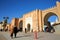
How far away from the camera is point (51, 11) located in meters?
29.6

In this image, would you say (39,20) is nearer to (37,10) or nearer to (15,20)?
(37,10)

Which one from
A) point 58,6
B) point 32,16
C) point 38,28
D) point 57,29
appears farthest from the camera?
point 32,16

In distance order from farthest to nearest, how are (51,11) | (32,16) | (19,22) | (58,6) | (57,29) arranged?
1. (19,22)
2. (32,16)
3. (51,11)
4. (58,6)
5. (57,29)

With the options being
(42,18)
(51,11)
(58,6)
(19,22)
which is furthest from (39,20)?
(19,22)

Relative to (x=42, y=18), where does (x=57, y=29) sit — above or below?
below

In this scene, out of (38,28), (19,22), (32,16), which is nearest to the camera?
(38,28)

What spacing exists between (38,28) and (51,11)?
577cm

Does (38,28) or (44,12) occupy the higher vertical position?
(44,12)

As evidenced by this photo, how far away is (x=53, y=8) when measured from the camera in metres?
29.2

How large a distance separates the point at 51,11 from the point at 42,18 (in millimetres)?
3580

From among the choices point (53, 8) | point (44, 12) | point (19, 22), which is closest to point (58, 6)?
point (53, 8)

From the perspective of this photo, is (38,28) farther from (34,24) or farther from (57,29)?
(57,29)

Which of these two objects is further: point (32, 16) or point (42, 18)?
point (32, 16)

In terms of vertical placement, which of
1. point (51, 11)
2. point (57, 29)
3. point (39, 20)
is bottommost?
point (57, 29)
